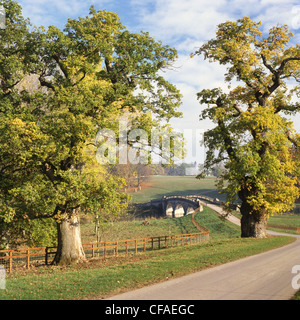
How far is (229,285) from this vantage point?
11.4 m

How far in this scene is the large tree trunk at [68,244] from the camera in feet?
61.2

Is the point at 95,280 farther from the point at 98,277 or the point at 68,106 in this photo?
the point at 68,106

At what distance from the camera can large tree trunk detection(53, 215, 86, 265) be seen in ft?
61.2

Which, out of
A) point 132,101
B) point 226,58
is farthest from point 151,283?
point 226,58

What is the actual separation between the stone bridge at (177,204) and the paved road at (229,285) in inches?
2629

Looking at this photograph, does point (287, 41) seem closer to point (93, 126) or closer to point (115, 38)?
point (115, 38)

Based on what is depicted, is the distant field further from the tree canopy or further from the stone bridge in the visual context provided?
the tree canopy

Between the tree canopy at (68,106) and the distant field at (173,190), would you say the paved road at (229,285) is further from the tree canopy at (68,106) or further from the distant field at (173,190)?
the distant field at (173,190)

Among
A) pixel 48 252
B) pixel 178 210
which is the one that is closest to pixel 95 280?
pixel 48 252

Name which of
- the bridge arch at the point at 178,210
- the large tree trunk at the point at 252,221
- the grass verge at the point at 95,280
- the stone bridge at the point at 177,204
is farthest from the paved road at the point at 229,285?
the bridge arch at the point at 178,210

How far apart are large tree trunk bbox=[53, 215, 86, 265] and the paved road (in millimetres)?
7885

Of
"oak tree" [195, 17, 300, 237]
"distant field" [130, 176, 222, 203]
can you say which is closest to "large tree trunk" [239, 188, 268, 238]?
"oak tree" [195, 17, 300, 237]

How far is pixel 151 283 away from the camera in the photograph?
1227 cm
